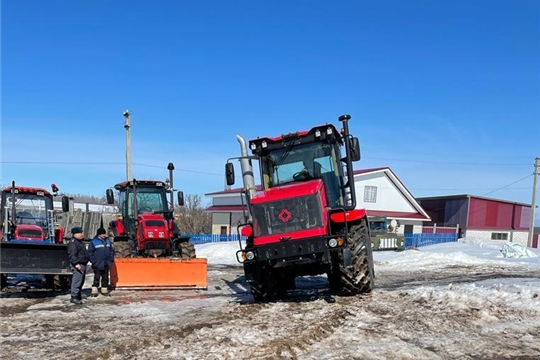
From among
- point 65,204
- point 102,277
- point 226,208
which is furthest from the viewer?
point 226,208

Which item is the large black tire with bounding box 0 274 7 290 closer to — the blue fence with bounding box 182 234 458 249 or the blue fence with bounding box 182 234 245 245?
the blue fence with bounding box 182 234 458 249

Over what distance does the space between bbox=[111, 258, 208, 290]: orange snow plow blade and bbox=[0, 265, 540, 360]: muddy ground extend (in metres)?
0.92

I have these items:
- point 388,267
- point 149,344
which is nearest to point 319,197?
point 149,344

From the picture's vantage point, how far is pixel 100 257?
32.4ft

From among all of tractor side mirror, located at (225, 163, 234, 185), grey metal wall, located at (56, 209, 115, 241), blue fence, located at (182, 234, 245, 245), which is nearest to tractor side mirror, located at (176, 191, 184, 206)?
tractor side mirror, located at (225, 163, 234, 185)

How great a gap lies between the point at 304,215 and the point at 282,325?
198 cm

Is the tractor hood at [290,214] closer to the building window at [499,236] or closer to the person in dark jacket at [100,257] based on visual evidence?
the person in dark jacket at [100,257]

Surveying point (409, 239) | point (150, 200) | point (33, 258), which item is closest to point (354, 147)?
point (33, 258)

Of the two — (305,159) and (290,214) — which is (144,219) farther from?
(290,214)

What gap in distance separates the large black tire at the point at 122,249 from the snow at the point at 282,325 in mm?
2168

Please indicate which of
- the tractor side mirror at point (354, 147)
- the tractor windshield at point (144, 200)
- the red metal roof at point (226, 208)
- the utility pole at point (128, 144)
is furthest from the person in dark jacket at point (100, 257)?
the red metal roof at point (226, 208)

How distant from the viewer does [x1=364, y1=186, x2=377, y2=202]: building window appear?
34.4 meters

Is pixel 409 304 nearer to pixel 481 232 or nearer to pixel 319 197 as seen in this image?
pixel 319 197

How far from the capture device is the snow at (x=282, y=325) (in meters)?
5.35
